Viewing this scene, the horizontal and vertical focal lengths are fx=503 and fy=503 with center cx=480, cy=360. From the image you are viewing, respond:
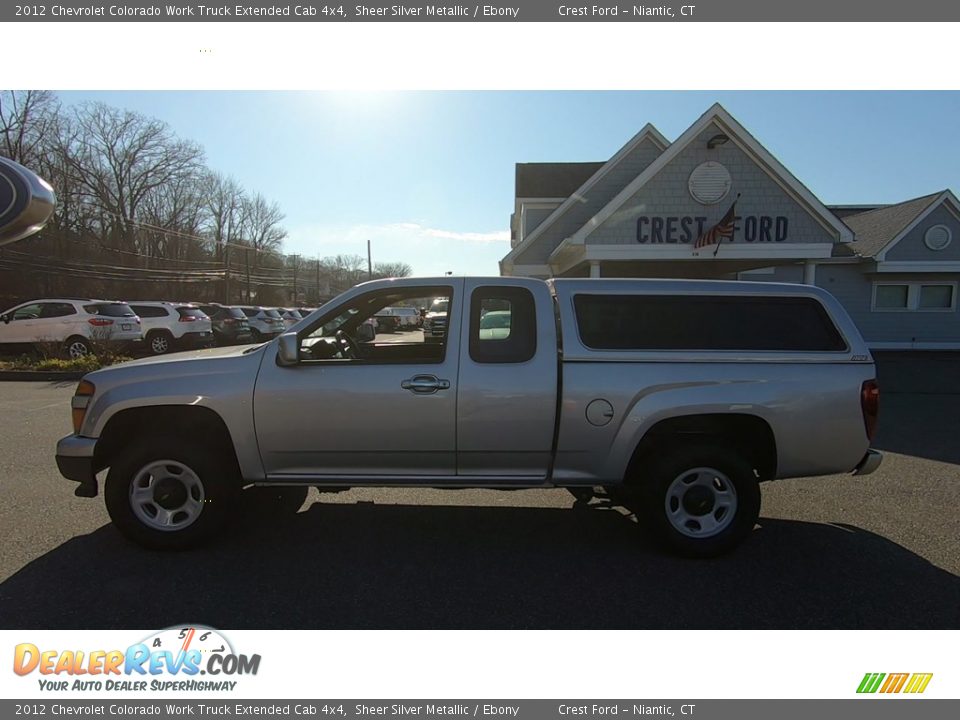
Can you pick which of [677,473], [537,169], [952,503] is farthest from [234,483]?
[537,169]

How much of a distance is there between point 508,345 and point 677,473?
146cm

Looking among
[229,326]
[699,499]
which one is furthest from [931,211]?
[229,326]

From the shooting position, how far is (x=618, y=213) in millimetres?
13289

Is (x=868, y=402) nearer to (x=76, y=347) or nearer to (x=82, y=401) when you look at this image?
(x=82, y=401)

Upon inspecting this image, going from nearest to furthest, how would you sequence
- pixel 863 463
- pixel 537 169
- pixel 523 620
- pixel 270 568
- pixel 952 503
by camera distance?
pixel 523 620
pixel 270 568
pixel 863 463
pixel 952 503
pixel 537 169

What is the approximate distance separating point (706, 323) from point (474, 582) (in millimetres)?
2393

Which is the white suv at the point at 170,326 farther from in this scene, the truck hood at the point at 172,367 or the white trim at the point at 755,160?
the truck hood at the point at 172,367

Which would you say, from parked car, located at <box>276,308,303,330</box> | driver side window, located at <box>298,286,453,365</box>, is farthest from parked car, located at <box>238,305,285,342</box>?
driver side window, located at <box>298,286,453,365</box>

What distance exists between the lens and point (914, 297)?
18562 millimetres

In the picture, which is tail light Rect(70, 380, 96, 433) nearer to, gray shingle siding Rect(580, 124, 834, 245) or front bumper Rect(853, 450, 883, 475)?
front bumper Rect(853, 450, 883, 475)

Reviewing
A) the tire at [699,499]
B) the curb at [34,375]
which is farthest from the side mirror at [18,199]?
the curb at [34,375]

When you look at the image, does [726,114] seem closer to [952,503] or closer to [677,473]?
[952,503]

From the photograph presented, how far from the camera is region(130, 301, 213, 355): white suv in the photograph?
54.5 feet

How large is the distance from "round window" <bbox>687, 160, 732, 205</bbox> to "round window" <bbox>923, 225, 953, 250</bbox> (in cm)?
1069
